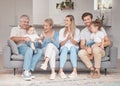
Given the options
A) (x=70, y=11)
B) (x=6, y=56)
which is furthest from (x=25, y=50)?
(x=70, y=11)

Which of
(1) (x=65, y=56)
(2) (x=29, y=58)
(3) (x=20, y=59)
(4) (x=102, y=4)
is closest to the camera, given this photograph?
(2) (x=29, y=58)

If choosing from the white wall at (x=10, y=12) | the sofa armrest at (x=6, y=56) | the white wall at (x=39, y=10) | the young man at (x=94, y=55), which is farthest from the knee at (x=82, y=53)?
the white wall at (x=10, y=12)

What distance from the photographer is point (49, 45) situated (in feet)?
14.6

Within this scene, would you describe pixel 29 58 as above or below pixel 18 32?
below

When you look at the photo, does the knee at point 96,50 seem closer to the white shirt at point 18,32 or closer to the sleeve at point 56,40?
the sleeve at point 56,40

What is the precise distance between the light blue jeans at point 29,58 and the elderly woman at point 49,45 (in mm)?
137

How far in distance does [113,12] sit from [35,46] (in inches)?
120

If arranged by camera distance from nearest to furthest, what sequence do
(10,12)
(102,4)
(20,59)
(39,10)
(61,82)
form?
(61,82), (20,59), (39,10), (102,4), (10,12)

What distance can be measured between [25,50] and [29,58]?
24 centimetres

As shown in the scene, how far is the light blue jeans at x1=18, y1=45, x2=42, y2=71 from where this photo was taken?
170 inches

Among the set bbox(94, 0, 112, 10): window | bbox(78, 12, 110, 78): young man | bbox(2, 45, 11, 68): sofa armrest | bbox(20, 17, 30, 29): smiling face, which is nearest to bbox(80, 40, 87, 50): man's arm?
bbox(78, 12, 110, 78): young man

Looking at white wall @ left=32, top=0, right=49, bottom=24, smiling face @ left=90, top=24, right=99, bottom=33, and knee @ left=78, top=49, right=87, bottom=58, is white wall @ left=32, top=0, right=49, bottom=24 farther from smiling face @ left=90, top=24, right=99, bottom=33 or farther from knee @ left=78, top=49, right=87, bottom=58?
knee @ left=78, top=49, right=87, bottom=58

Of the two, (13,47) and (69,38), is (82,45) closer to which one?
(69,38)

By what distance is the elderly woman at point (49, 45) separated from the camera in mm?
4344
